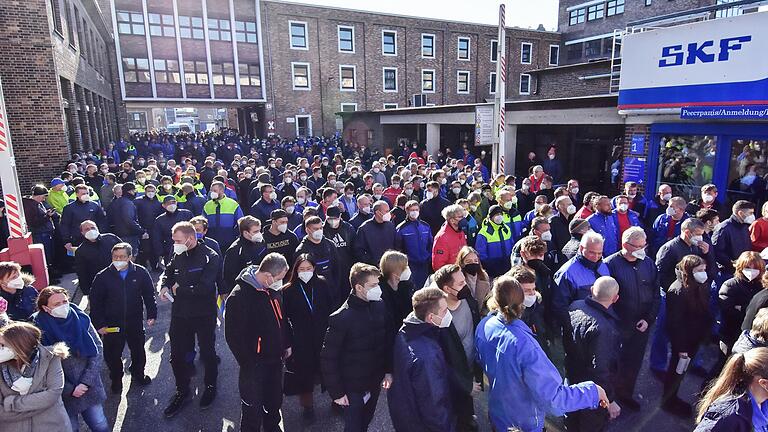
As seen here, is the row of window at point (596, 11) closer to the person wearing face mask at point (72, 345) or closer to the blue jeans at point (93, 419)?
the person wearing face mask at point (72, 345)

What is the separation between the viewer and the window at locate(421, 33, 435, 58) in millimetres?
34906

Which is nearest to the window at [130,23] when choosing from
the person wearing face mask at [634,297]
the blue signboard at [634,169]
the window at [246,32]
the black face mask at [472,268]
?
the window at [246,32]

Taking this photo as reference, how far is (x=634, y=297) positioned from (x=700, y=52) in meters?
7.67

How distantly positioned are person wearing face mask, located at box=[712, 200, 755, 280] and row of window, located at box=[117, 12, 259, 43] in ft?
98.6

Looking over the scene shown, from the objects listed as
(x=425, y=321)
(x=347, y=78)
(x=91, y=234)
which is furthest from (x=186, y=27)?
(x=425, y=321)

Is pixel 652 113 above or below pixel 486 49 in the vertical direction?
below

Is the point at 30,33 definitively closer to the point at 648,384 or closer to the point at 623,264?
the point at 623,264

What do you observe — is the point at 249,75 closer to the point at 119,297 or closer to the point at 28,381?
the point at 119,297

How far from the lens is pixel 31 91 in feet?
38.8

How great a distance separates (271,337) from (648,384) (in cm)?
405

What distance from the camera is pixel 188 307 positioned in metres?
4.73

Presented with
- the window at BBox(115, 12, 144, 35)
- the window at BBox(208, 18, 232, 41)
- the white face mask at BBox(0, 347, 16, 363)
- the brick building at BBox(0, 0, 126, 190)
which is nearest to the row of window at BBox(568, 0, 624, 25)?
the window at BBox(208, 18, 232, 41)

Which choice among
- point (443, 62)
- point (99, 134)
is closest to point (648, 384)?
point (99, 134)

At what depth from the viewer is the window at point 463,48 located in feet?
119
